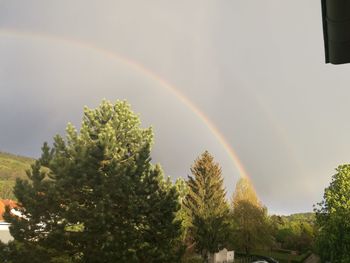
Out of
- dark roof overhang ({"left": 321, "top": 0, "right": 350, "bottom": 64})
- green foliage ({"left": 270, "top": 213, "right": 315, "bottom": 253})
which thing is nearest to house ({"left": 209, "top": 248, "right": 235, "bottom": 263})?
green foliage ({"left": 270, "top": 213, "right": 315, "bottom": 253})

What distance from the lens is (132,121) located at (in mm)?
22031

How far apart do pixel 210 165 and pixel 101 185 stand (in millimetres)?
35547

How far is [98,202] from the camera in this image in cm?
1848

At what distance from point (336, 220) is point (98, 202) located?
22861mm

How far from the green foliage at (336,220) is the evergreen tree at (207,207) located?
53.2ft

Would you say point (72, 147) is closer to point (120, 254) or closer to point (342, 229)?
point (120, 254)

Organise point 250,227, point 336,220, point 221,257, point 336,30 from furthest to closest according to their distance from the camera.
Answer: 1. point 250,227
2. point 221,257
3. point 336,220
4. point 336,30

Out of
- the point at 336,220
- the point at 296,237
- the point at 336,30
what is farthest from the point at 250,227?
the point at 336,30

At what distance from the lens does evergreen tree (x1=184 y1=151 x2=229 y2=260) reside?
47.8 meters

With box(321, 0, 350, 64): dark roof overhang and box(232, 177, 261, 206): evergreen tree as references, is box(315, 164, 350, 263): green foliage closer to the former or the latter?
box(232, 177, 261, 206): evergreen tree

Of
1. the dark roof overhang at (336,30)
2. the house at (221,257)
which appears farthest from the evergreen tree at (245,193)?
the dark roof overhang at (336,30)

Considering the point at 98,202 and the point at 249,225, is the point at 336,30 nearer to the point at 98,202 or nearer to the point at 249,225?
the point at 98,202

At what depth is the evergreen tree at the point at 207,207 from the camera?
47.8 m

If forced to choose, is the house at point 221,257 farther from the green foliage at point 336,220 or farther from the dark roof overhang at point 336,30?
the dark roof overhang at point 336,30
